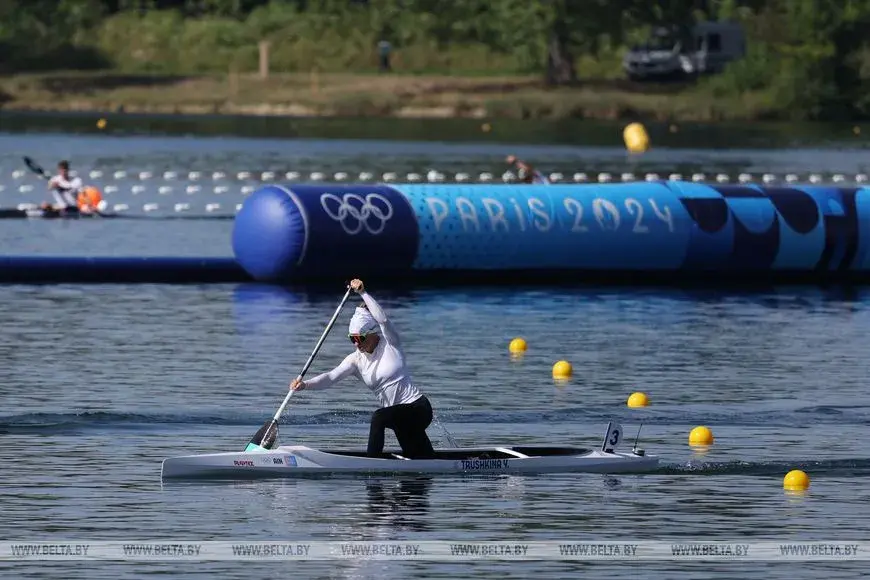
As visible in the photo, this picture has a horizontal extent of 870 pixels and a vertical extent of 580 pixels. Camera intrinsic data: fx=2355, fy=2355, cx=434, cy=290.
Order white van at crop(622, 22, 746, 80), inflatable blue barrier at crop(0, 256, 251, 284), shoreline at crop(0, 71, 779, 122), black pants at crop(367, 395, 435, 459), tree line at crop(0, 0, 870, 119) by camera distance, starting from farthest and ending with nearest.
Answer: white van at crop(622, 22, 746, 80), tree line at crop(0, 0, 870, 119), shoreline at crop(0, 71, 779, 122), inflatable blue barrier at crop(0, 256, 251, 284), black pants at crop(367, 395, 435, 459)

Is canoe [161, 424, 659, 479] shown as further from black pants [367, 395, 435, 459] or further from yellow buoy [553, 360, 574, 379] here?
yellow buoy [553, 360, 574, 379]

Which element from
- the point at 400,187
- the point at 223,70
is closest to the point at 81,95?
the point at 223,70

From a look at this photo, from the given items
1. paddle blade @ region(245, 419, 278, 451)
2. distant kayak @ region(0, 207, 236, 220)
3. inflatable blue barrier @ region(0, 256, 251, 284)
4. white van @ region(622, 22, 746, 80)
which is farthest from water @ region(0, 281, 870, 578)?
white van @ region(622, 22, 746, 80)

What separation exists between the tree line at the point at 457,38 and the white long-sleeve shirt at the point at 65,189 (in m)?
65.9

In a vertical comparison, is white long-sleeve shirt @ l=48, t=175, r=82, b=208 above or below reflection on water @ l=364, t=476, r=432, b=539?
below

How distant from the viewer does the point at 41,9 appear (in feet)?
436

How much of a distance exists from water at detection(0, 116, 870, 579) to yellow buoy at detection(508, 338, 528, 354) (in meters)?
0.45

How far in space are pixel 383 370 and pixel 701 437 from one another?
484 centimetres

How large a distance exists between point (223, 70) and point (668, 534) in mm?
109884

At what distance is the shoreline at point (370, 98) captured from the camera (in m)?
119

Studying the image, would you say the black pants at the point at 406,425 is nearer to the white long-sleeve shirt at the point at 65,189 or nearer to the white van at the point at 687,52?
the white long-sleeve shirt at the point at 65,189

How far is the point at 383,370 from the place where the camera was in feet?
78.3

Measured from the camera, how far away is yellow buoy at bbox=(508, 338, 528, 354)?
3578cm

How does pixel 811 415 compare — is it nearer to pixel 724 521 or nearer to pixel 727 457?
pixel 727 457
